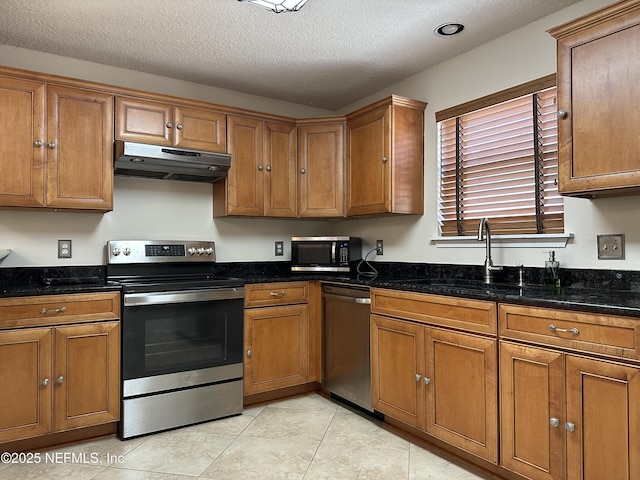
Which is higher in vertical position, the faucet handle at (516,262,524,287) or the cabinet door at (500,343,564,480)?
the faucet handle at (516,262,524,287)

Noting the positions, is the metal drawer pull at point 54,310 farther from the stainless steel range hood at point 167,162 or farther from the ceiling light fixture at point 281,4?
the ceiling light fixture at point 281,4

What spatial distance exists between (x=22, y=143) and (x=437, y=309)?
2.54 m

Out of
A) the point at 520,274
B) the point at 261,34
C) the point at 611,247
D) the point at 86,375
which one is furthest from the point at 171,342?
the point at 611,247

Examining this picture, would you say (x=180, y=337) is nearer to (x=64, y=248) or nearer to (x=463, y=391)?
(x=64, y=248)

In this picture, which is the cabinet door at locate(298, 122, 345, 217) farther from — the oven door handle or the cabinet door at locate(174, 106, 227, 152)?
the oven door handle

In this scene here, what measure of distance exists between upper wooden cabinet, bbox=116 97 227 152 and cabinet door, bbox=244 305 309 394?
126 centimetres

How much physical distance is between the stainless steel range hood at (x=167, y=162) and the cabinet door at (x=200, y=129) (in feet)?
0.45

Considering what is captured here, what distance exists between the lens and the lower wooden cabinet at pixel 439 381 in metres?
2.10

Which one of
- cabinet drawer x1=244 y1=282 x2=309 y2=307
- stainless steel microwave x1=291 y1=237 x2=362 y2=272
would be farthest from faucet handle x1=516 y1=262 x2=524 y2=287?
cabinet drawer x1=244 y1=282 x2=309 y2=307

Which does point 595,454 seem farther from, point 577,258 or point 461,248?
point 461,248

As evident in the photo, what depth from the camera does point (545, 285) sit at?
2.43 metres

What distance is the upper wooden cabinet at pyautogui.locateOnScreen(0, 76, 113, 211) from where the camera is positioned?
102 inches

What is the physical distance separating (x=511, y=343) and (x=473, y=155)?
1.41 metres

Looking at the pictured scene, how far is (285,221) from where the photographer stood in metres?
3.96
